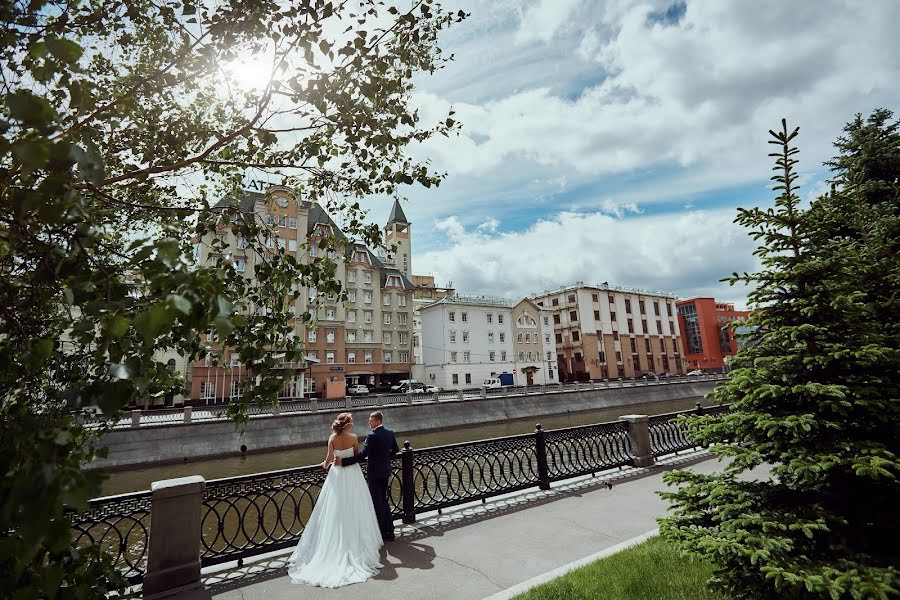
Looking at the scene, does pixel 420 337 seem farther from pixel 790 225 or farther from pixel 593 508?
pixel 790 225

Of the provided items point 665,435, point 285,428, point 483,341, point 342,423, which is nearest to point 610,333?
point 483,341

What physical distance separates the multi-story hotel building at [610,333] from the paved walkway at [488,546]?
59.1 m

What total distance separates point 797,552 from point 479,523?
16.4ft

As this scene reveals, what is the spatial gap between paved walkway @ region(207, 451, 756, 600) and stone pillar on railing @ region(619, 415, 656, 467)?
5.70 feet

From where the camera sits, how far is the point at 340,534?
6.29 metres

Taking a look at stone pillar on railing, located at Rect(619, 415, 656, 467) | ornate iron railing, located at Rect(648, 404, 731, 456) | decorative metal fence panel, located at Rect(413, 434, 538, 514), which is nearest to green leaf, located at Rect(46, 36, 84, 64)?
decorative metal fence panel, located at Rect(413, 434, 538, 514)

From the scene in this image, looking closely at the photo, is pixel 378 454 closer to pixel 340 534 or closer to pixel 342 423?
pixel 342 423

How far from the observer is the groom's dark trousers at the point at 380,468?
7.00 m

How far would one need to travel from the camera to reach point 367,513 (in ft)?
21.8

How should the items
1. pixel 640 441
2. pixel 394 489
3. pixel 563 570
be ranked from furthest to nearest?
pixel 394 489, pixel 640 441, pixel 563 570

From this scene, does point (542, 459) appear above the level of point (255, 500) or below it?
below

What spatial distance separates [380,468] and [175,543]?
2.93 metres

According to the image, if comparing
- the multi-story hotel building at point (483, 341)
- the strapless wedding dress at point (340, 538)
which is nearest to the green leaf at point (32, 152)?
the strapless wedding dress at point (340, 538)

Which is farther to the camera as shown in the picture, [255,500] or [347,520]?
[255,500]
